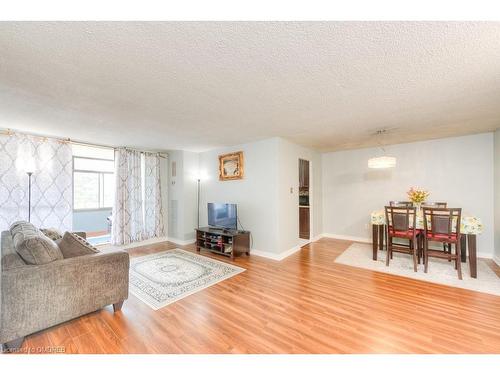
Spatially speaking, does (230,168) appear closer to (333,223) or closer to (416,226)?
(333,223)

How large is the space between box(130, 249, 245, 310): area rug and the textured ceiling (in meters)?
2.25

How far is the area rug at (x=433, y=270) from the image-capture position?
272 centimetres

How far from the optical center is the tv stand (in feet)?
12.6

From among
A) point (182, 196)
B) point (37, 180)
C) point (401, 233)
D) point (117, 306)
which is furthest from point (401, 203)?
point (37, 180)

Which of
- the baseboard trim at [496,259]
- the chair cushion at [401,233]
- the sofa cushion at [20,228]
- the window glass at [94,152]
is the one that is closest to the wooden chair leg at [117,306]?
the sofa cushion at [20,228]

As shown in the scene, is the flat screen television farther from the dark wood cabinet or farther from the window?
the window

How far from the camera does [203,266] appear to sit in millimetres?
3443

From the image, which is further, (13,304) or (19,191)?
(19,191)

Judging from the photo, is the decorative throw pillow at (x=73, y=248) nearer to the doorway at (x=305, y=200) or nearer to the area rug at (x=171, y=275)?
the area rug at (x=171, y=275)

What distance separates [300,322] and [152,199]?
14.5 ft

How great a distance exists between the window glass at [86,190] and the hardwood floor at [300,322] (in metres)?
4.09
